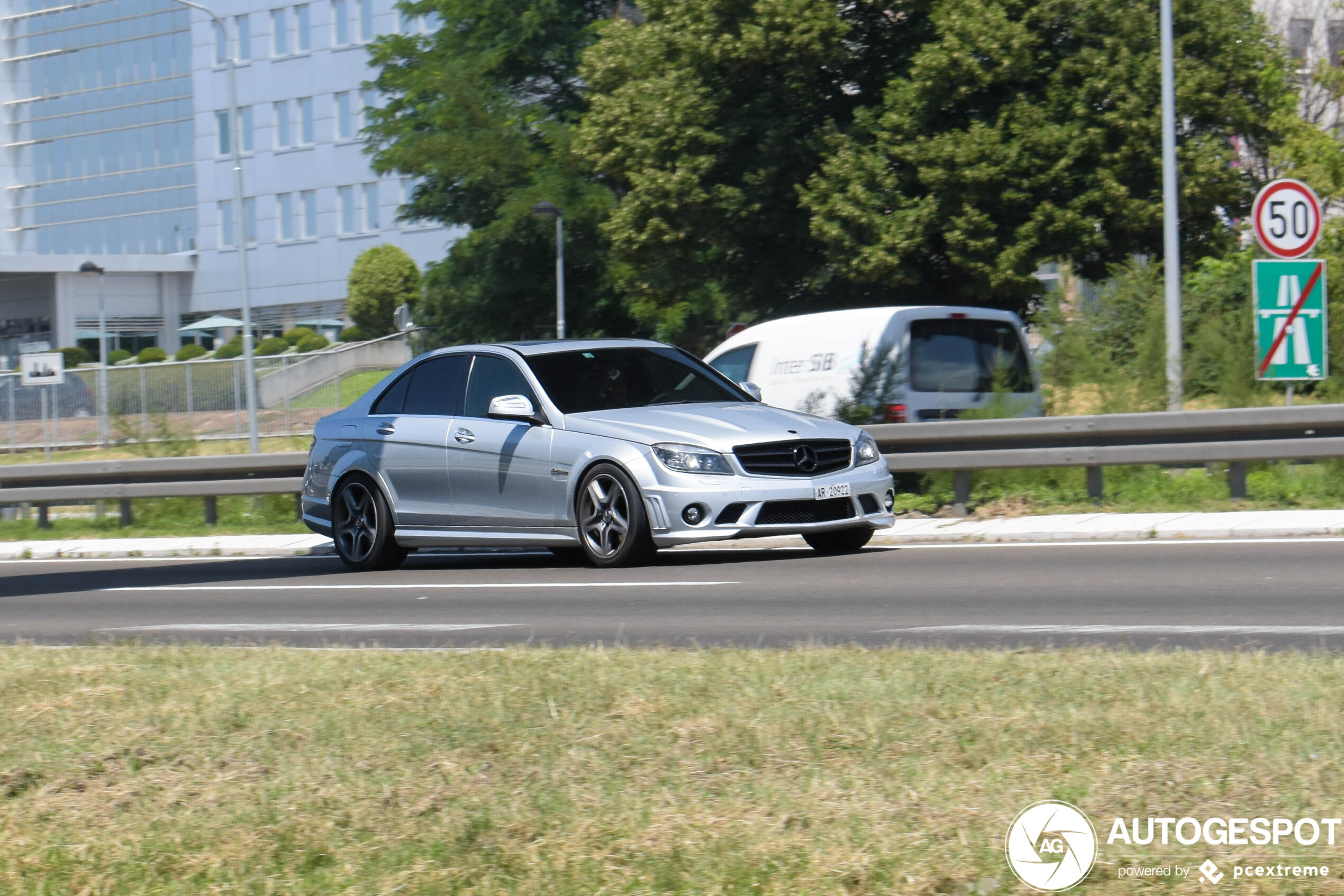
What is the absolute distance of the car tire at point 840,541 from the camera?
1233 cm

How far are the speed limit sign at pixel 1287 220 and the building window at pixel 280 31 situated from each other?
223ft

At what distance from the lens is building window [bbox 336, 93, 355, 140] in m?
75.9

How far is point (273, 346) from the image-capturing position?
6712cm

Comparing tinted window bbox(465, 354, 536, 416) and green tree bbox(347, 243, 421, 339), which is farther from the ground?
green tree bbox(347, 243, 421, 339)

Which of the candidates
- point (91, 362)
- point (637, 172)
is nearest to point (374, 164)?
point (637, 172)

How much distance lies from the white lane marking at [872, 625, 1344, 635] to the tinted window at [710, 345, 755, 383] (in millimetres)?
8709

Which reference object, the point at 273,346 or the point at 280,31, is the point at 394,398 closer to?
the point at 273,346

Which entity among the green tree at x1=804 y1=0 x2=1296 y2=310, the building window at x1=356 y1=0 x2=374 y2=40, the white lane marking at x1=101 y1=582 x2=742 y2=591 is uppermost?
the building window at x1=356 y1=0 x2=374 y2=40

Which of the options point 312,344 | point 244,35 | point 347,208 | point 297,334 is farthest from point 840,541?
point 244,35

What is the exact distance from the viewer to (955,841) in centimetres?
407

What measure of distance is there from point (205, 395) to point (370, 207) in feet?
122

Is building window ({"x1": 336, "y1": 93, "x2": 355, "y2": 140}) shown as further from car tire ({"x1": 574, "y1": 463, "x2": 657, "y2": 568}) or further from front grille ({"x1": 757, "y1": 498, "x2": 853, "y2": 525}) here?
front grille ({"x1": 757, "y1": 498, "x2": 853, "y2": 525})

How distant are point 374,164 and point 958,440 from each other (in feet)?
87.6

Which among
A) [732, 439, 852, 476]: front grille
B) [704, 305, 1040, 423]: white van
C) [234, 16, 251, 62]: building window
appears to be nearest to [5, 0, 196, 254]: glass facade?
[234, 16, 251, 62]: building window
